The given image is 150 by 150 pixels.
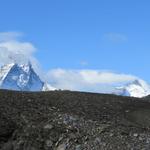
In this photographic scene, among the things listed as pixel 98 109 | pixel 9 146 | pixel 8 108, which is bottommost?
pixel 9 146

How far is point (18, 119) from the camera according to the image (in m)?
31.7

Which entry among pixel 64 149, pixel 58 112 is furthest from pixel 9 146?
pixel 58 112

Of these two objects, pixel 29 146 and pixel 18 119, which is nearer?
pixel 29 146

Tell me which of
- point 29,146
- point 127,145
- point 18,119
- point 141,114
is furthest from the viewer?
point 141,114

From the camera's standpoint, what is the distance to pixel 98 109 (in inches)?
1550

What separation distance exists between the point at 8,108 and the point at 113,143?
7.77 metres

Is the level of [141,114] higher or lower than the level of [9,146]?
higher

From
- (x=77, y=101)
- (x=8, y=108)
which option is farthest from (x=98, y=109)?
(x=8, y=108)

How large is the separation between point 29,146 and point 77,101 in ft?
39.0

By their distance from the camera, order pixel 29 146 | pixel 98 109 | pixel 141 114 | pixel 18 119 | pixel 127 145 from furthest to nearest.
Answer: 1. pixel 141 114
2. pixel 98 109
3. pixel 18 119
4. pixel 29 146
5. pixel 127 145

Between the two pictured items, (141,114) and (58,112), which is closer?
(58,112)

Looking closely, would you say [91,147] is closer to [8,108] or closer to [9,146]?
[9,146]

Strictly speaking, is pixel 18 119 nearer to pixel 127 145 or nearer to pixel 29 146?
pixel 29 146

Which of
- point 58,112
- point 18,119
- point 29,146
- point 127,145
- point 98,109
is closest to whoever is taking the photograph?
point 127,145
